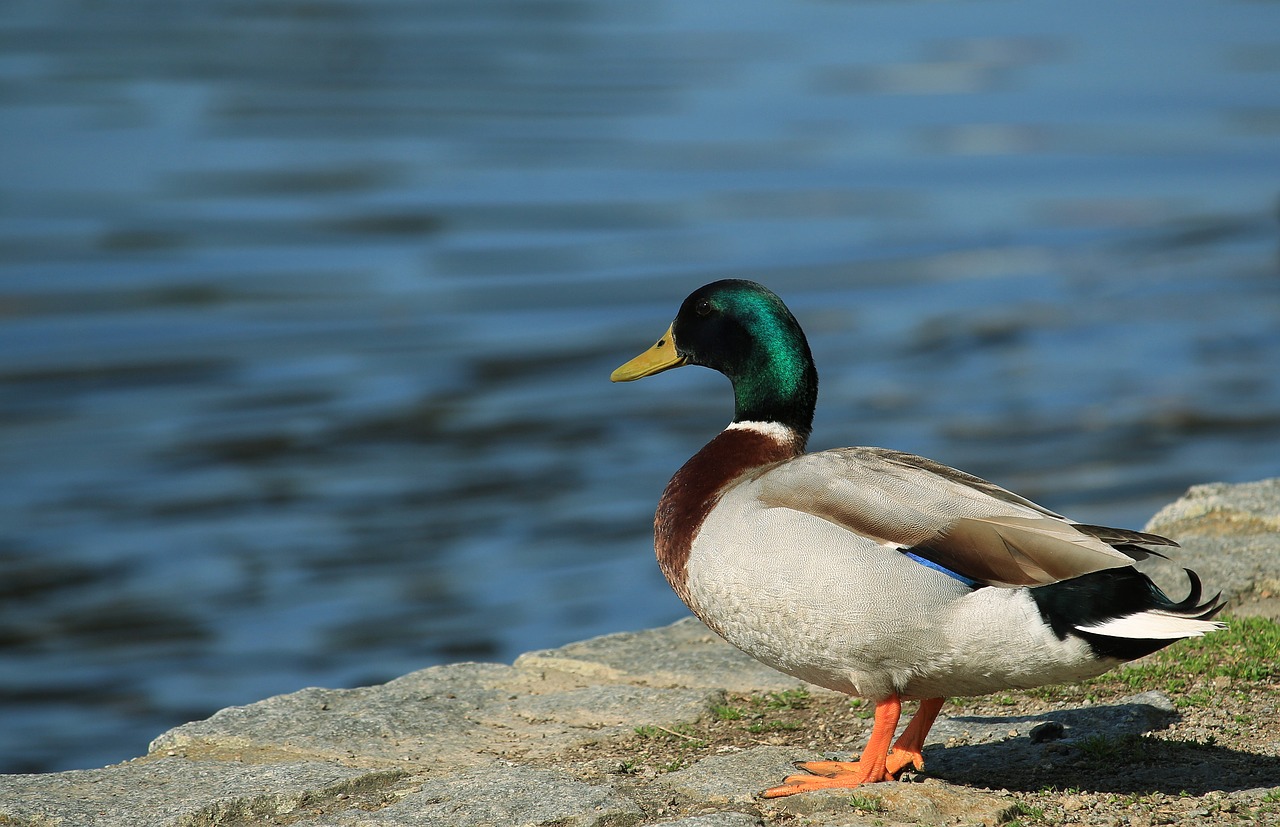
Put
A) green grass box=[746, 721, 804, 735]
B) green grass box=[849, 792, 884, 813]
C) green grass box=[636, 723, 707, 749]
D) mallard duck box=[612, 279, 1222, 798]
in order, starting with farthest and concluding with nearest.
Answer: green grass box=[746, 721, 804, 735], green grass box=[636, 723, 707, 749], green grass box=[849, 792, 884, 813], mallard duck box=[612, 279, 1222, 798]

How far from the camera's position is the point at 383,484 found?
8945mm

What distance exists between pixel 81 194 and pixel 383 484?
23.6 ft

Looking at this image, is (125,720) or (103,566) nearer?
(125,720)

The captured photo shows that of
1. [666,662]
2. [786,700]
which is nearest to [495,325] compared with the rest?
[666,662]

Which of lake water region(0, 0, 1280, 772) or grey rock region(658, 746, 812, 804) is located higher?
lake water region(0, 0, 1280, 772)

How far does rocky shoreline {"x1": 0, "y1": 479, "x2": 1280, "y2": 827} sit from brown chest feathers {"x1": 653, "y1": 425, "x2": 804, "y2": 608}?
0.50 metres

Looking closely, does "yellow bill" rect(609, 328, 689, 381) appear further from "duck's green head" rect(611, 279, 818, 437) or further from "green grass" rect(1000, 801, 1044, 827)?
"green grass" rect(1000, 801, 1044, 827)

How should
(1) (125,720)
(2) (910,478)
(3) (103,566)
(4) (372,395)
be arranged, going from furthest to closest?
(4) (372,395) → (3) (103,566) → (1) (125,720) → (2) (910,478)

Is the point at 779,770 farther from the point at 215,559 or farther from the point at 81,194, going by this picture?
the point at 81,194

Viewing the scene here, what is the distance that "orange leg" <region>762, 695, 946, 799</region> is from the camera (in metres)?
3.63

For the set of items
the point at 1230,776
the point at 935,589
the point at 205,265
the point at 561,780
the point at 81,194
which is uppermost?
the point at 81,194

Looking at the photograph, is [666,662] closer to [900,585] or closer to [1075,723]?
[1075,723]

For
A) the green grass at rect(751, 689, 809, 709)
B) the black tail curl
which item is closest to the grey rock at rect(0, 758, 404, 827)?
the green grass at rect(751, 689, 809, 709)

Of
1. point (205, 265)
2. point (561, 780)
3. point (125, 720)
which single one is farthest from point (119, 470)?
point (561, 780)
